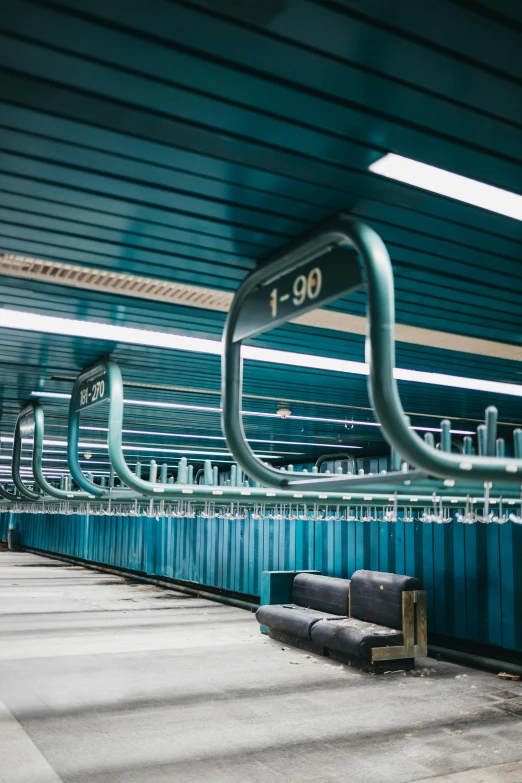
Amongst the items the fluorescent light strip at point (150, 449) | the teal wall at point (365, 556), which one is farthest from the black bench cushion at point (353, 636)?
the fluorescent light strip at point (150, 449)

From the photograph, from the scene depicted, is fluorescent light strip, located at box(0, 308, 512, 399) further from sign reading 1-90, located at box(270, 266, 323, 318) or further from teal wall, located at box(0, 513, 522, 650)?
teal wall, located at box(0, 513, 522, 650)

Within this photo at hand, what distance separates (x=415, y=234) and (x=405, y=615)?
7.40 meters

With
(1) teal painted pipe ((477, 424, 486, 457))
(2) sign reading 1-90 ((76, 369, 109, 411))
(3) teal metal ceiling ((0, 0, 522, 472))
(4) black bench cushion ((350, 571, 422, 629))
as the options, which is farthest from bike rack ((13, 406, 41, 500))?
(1) teal painted pipe ((477, 424, 486, 457))

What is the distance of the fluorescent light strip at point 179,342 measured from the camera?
20.2ft

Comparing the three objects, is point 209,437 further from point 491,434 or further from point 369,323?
point 369,323

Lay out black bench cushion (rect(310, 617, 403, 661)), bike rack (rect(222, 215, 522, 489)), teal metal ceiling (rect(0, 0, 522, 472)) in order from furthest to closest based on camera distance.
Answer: black bench cushion (rect(310, 617, 403, 661)), bike rack (rect(222, 215, 522, 489)), teal metal ceiling (rect(0, 0, 522, 472))

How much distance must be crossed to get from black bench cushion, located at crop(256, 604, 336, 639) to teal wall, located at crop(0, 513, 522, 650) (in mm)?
1613

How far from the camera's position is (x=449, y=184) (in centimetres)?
357

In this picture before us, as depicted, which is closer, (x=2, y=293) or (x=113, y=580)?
(x=2, y=293)

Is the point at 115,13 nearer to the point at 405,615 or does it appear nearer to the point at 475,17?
the point at 475,17

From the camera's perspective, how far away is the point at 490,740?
6953mm

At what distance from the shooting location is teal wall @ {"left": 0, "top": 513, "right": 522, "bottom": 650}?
34.5 ft

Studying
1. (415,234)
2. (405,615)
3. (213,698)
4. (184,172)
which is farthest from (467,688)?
(184,172)

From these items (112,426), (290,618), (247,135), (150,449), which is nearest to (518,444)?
(247,135)
